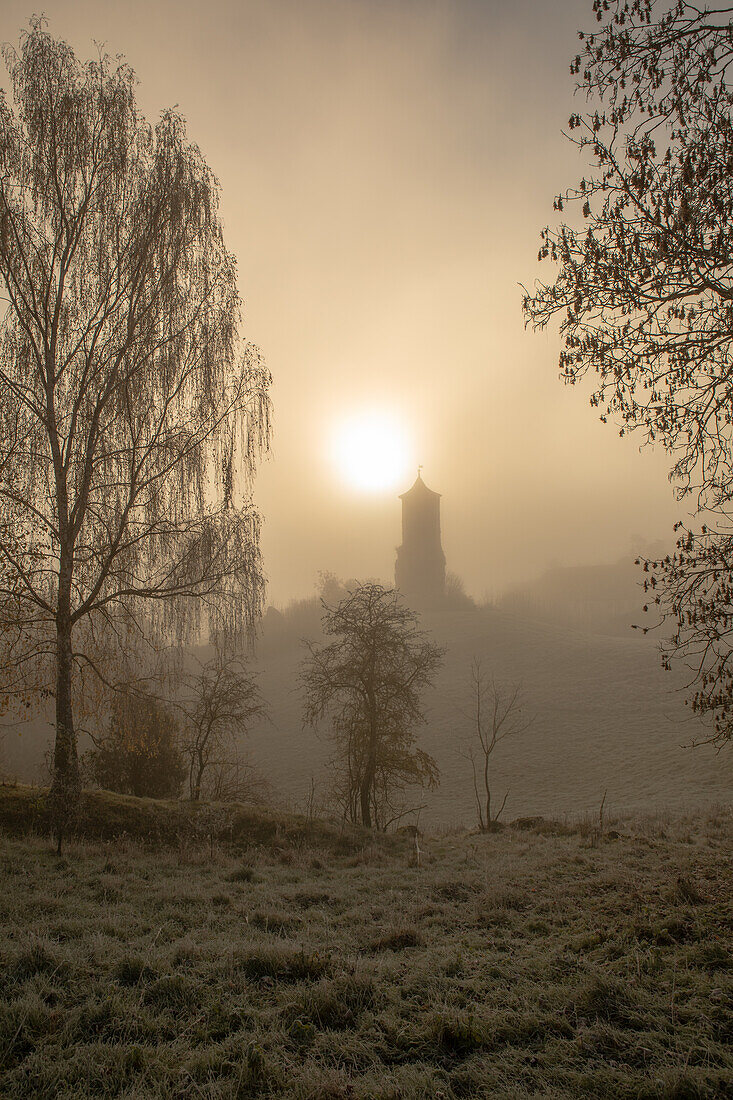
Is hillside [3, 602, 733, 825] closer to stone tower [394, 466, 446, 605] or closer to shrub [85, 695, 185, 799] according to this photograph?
shrub [85, 695, 185, 799]

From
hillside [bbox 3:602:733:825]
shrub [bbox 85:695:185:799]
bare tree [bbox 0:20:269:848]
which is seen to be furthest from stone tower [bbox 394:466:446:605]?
bare tree [bbox 0:20:269:848]

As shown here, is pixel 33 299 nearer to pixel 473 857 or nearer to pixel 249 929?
pixel 249 929

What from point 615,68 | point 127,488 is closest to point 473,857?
point 127,488

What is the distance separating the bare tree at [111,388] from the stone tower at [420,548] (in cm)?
7658

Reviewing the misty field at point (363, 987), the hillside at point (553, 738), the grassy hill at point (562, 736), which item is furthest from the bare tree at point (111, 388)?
the grassy hill at point (562, 736)

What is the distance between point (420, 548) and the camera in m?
89.7

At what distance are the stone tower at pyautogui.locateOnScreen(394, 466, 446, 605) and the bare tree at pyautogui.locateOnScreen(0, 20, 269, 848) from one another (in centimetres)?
7658

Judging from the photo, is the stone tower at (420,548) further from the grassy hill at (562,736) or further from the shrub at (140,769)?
the shrub at (140,769)

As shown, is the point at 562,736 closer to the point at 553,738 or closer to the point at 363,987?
the point at 553,738

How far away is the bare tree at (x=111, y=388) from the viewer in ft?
34.3

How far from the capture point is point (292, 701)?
53.8 meters

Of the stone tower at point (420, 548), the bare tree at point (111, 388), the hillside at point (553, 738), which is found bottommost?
the hillside at point (553, 738)

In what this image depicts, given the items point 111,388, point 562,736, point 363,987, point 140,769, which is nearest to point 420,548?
point 562,736

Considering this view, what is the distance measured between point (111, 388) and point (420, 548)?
8008cm
